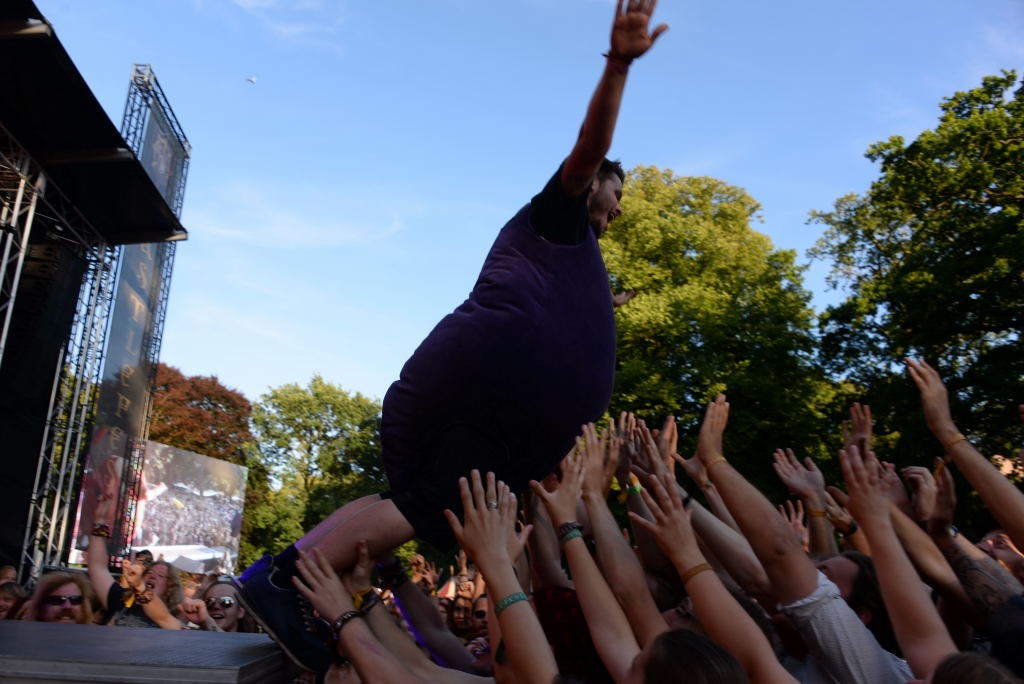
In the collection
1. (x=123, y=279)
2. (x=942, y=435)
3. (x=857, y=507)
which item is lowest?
(x=857, y=507)

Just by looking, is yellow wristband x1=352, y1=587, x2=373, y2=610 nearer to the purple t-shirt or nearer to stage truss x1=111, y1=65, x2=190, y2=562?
the purple t-shirt

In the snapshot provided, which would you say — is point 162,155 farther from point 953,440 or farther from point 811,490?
point 953,440

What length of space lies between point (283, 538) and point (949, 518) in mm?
36192

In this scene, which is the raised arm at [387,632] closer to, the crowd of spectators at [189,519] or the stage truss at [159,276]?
the stage truss at [159,276]

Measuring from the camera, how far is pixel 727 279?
19.6 metres

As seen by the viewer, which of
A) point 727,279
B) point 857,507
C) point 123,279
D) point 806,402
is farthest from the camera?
point 727,279

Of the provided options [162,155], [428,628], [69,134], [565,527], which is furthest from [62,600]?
[162,155]

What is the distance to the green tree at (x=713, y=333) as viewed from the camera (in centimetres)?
1614

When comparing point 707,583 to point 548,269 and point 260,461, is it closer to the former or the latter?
point 548,269

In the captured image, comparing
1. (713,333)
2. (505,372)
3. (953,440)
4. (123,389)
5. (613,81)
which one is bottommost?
(953,440)

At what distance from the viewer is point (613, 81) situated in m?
1.98

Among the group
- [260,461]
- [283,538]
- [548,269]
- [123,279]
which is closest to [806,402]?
[123,279]

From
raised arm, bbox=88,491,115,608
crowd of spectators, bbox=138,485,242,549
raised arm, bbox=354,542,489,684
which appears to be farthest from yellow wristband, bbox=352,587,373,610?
crowd of spectators, bbox=138,485,242,549

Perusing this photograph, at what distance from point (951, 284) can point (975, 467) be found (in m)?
13.2
